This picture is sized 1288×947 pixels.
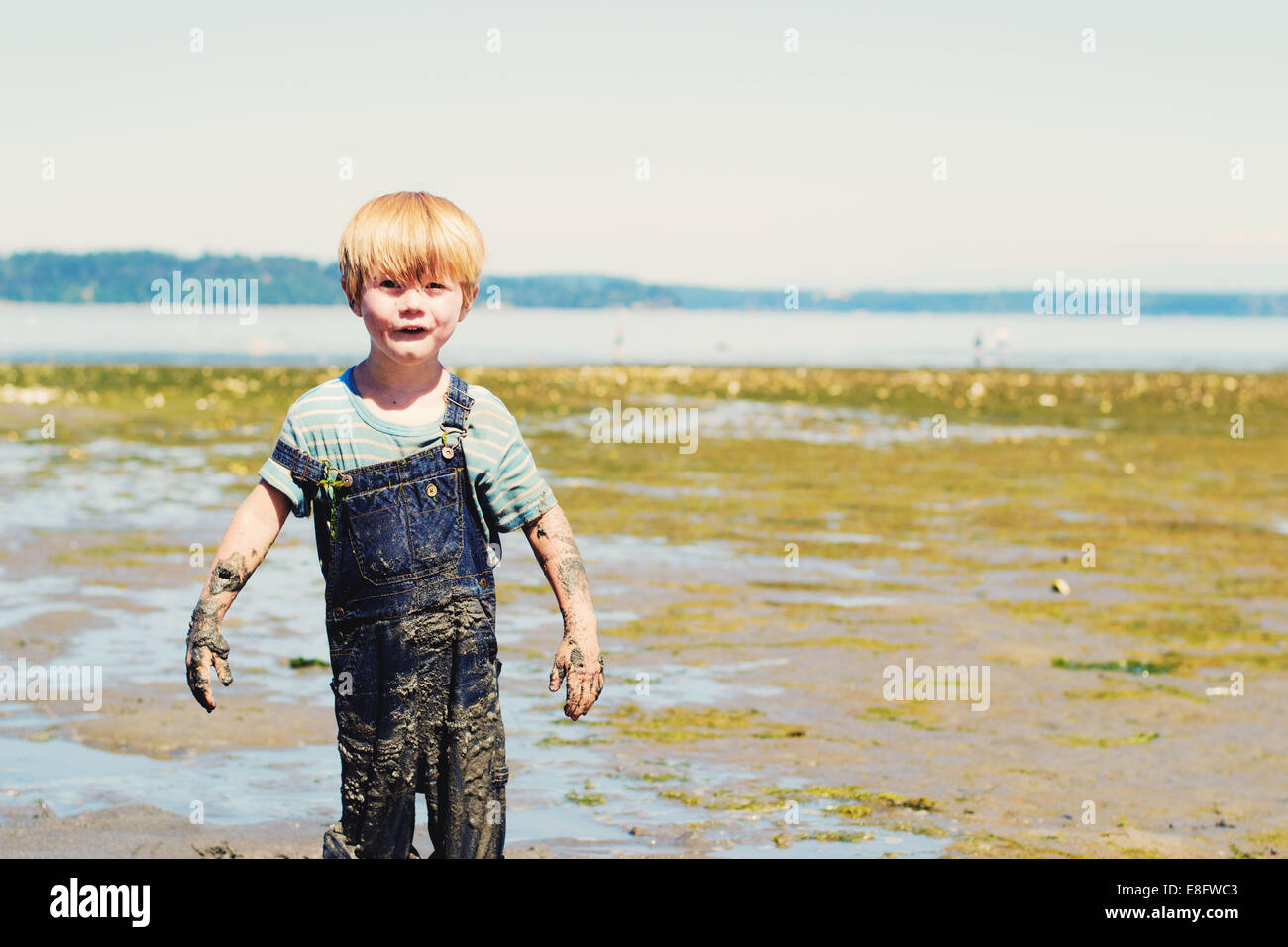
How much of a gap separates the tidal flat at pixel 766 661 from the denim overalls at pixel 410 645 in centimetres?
209

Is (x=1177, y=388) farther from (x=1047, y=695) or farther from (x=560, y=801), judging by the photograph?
Answer: (x=560, y=801)

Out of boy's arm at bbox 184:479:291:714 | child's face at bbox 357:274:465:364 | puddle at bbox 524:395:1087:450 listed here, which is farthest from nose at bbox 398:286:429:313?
puddle at bbox 524:395:1087:450

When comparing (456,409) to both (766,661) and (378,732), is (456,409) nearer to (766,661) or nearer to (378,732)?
(378,732)

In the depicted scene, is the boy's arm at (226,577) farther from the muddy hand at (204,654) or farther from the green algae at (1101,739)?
the green algae at (1101,739)

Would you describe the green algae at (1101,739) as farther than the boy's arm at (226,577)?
Yes

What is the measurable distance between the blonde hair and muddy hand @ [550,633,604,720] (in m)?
1.03

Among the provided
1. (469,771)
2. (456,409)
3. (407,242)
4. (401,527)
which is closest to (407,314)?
(407,242)

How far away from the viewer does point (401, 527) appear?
412cm

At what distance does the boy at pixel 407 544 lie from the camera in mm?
4043

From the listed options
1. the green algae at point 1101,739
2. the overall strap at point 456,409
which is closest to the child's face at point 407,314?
the overall strap at point 456,409

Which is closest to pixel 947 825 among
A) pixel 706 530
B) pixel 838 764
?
pixel 838 764

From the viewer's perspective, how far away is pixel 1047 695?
9562mm
